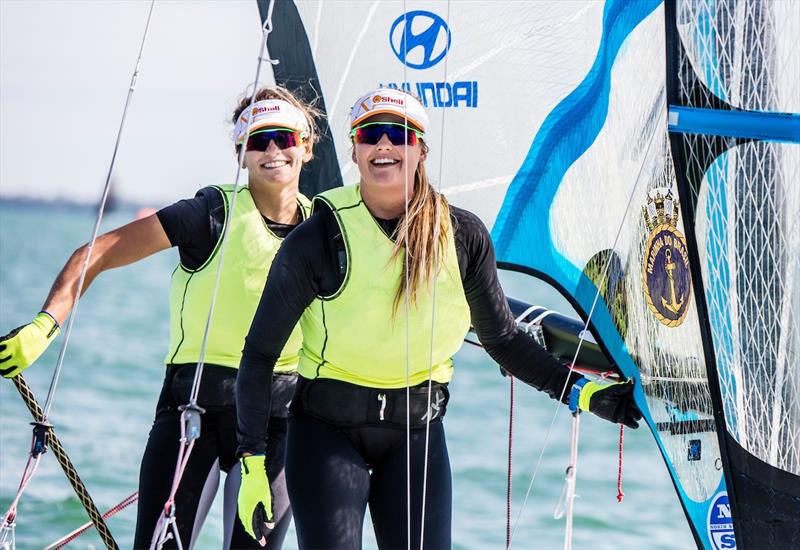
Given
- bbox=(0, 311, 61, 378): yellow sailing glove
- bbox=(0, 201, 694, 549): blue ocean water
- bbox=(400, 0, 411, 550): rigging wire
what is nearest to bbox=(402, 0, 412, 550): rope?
bbox=(400, 0, 411, 550): rigging wire

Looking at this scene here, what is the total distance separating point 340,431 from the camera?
2422 millimetres

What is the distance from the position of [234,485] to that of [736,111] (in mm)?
1421

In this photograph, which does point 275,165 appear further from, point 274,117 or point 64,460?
point 64,460

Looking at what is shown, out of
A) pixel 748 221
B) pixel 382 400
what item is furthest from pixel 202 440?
pixel 748 221

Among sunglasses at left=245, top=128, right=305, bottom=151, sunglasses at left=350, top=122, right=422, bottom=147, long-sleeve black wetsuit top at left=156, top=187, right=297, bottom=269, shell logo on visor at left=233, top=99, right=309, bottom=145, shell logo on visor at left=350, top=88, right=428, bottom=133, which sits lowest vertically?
long-sleeve black wetsuit top at left=156, top=187, right=297, bottom=269

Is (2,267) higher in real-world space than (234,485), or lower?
higher

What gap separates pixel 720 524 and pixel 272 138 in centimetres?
129

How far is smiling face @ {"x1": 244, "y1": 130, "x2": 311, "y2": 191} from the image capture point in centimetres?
285

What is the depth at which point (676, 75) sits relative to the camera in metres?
2.17

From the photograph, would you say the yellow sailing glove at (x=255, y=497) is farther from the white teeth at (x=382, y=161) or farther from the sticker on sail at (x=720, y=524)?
the sticker on sail at (x=720, y=524)

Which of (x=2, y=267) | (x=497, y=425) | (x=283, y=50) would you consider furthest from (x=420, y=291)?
(x=2, y=267)

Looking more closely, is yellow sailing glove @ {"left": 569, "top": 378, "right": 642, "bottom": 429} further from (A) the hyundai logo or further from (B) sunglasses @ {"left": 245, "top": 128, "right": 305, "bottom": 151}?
(A) the hyundai logo

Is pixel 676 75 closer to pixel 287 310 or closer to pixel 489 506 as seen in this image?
pixel 287 310

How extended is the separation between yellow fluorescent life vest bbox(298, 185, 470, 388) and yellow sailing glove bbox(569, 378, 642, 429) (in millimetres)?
289
